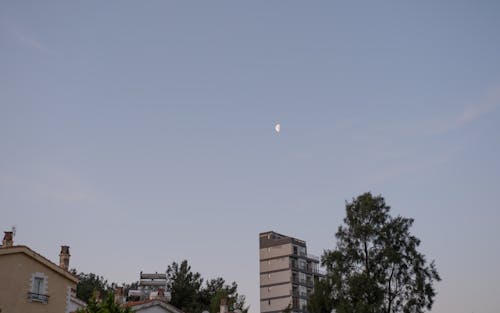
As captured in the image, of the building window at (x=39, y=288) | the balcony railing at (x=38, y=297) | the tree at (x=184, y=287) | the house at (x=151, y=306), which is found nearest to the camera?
the balcony railing at (x=38, y=297)

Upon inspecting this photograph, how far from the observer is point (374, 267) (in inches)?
2008

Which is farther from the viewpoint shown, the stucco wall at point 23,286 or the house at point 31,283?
the house at point 31,283

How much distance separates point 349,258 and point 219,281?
150ft

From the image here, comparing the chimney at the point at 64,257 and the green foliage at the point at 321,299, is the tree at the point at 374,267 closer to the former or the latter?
the green foliage at the point at 321,299

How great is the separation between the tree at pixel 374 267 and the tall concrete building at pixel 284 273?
246 ft

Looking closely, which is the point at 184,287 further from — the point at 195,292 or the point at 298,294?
the point at 298,294

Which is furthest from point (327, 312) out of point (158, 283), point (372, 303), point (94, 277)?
point (94, 277)

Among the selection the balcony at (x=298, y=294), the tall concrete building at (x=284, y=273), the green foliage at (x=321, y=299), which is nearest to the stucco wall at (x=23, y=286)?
the green foliage at (x=321, y=299)

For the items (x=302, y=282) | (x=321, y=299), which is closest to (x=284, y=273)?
(x=302, y=282)

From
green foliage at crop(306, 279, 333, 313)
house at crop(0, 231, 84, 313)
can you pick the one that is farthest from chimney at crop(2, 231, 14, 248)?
green foliage at crop(306, 279, 333, 313)

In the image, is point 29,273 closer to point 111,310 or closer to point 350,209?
point 111,310

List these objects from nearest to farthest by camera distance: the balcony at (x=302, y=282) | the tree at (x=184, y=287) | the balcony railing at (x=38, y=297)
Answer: the balcony railing at (x=38, y=297), the tree at (x=184, y=287), the balcony at (x=302, y=282)

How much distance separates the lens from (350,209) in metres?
54.1

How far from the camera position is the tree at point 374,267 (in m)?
49.3
